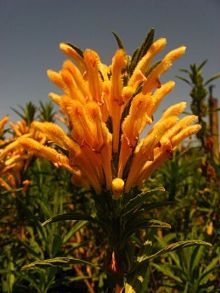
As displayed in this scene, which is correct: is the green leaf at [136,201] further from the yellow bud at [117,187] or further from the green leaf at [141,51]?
the green leaf at [141,51]

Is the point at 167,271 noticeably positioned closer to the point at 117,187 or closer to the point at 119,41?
the point at 117,187

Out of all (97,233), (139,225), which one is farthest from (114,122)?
(97,233)

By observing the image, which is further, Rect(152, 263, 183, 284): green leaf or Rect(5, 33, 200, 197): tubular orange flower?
Rect(152, 263, 183, 284): green leaf

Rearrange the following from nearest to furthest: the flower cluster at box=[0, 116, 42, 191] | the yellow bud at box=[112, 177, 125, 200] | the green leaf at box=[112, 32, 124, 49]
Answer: the yellow bud at box=[112, 177, 125, 200], the green leaf at box=[112, 32, 124, 49], the flower cluster at box=[0, 116, 42, 191]

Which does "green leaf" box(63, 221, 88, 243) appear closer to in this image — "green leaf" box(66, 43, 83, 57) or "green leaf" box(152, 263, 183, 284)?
"green leaf" box(152, 263, 183, 284)

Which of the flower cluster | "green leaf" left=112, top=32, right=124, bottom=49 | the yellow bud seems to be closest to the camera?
the yellow bud

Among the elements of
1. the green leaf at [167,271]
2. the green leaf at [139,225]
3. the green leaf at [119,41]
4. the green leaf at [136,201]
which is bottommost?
the green leaf at [167,271]

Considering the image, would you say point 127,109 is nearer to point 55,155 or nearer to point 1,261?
point 55,155

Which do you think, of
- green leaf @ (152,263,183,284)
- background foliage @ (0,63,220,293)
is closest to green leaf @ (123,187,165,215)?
background foliage @ (0,63,220,293)

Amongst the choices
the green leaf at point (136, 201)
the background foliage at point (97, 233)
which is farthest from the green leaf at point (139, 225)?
the background foliage at point (97, 233)

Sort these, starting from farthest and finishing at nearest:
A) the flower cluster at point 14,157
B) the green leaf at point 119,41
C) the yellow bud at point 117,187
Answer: the flower cluster at point 14,157, the green leaf at point 119,41, the yellow bud at point 117,187
